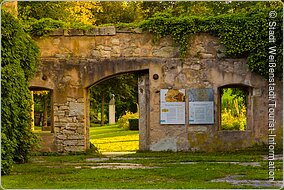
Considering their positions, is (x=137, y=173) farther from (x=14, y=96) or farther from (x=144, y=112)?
(x=144, y=112)

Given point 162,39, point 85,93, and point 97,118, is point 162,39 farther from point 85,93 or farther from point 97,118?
point 97,118

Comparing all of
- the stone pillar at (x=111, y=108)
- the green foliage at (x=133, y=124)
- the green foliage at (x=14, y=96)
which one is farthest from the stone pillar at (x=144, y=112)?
the stone pillar at (x=111, y=108)

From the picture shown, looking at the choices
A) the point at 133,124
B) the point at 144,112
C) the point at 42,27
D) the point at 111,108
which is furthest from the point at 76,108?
the point at 111,108

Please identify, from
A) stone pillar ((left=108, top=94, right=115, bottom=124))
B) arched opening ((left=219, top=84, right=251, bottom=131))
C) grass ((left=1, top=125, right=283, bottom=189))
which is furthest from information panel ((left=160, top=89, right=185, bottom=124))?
stone pillar ((left=108, top=94, right=115, bottom=124))

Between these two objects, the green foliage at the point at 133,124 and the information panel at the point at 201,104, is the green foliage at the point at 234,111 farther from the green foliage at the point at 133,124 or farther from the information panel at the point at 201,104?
the green foliage at the point at 133,124

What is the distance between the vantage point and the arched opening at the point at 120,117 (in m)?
17.6

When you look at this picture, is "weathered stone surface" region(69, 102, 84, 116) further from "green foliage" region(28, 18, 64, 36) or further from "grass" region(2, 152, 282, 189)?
"green foliage" region(28, 18, 64, 36)

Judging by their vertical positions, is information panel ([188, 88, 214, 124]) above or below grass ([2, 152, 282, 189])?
above

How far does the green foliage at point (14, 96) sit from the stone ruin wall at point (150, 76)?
2213 millimetres

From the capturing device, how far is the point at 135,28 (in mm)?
15438

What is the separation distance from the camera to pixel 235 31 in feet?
49.3

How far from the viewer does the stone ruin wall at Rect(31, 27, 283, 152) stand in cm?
1518

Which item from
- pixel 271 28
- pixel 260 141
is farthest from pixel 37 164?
pixel 271 28

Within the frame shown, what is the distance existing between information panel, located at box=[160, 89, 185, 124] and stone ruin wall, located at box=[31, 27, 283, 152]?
5.1 inches
